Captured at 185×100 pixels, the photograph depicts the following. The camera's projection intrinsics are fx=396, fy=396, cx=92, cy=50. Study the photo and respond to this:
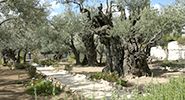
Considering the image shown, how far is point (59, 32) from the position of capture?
45.1 m

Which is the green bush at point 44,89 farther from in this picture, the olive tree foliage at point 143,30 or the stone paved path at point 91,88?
the olive tree foliage at point 143,30

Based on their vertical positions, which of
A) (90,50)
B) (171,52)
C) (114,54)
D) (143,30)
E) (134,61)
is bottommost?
(134,61)

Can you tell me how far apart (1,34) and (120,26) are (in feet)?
25.4

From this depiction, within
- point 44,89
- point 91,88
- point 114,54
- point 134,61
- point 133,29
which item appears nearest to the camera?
point 44,89

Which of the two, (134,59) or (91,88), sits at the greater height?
(134,59)

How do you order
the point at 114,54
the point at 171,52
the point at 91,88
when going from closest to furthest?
the point at 91,88
the point at 114,54
the point at 171,52

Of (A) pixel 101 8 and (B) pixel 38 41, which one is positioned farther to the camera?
(B) pixel 38 41

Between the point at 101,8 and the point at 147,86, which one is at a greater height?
the point at 101,8

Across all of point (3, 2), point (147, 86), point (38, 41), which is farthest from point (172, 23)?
point (38, 41)

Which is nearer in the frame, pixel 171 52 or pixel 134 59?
pixel 134 59

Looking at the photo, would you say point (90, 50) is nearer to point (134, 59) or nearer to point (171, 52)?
point (134, 59)

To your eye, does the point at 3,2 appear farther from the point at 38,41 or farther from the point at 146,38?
the point at 38,41

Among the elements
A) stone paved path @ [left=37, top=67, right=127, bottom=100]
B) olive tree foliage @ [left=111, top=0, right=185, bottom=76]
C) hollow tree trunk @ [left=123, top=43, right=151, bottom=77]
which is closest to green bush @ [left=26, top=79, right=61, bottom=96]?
stone paved path @ [left=37, top=67, right=127, bottom=100]

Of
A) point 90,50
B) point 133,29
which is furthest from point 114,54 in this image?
point 90,50
